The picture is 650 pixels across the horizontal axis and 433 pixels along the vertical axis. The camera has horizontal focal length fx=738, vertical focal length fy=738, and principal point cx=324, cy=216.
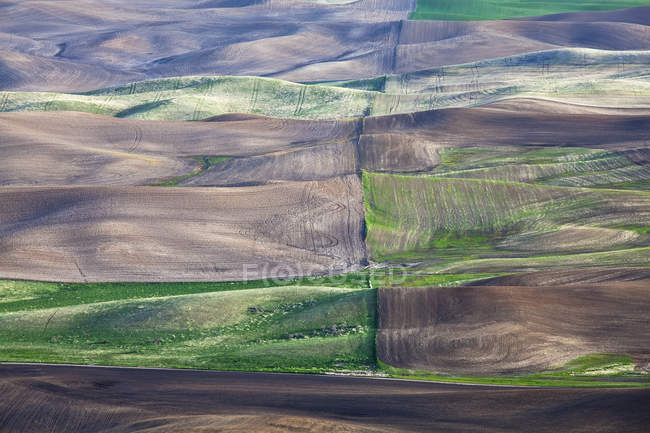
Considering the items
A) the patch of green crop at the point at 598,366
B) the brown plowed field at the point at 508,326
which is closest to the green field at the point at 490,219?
the brown plowed field at the point at 508,326

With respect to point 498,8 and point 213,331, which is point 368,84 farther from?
point 213,331

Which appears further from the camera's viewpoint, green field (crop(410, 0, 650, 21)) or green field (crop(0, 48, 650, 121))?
green field (crop(410, 0, 650, 21))

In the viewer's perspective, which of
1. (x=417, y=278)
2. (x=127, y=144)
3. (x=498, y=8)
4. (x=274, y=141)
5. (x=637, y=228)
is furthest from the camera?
(x=498, y=8)

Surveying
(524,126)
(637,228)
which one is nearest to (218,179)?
(524,126)

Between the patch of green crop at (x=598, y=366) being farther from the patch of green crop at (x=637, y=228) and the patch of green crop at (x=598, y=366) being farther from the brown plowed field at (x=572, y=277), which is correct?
the patch of green crop at (x=637, y=228)

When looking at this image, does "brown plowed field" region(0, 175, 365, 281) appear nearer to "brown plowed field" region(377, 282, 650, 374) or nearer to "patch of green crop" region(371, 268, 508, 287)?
"patch of green crop" region(371, 268, 508, 287)

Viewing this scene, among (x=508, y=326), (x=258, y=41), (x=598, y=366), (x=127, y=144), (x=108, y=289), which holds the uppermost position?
(x=258, y=41)

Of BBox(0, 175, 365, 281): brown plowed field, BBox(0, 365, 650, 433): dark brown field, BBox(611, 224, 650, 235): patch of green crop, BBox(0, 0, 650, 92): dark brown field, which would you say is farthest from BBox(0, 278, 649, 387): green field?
BBox(0, 0, 650, 92): dark brown field
